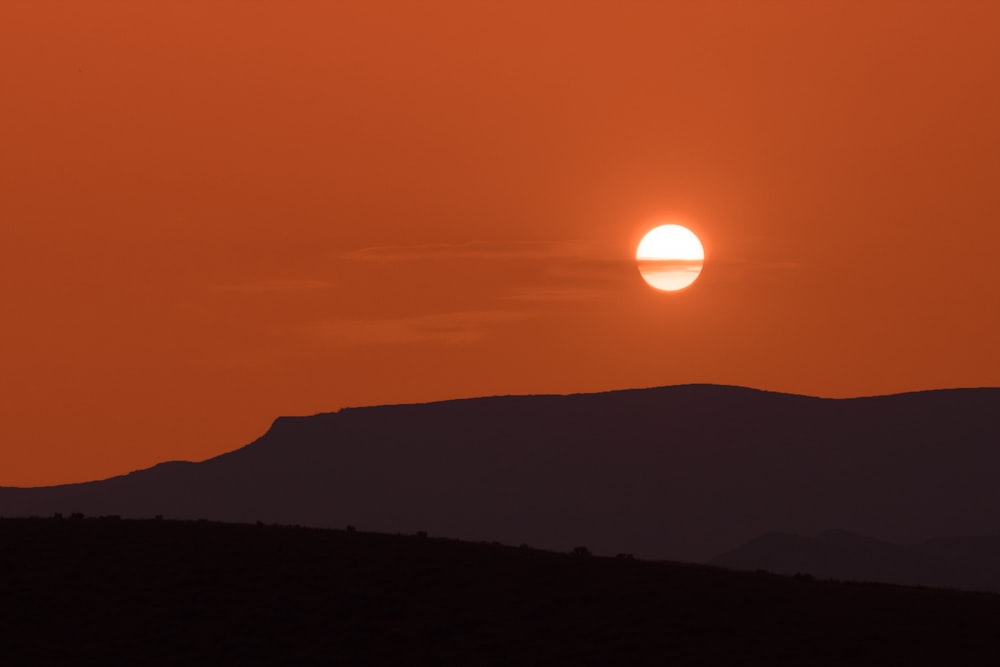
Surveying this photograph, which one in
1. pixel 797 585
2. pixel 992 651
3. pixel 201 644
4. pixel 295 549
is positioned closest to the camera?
pixel 992 651

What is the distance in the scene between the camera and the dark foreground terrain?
42.5 m

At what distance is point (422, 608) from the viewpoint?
46281 mm

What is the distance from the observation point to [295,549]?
5228 centimetres

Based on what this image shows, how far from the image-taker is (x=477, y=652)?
140ft

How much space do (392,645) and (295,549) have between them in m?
9.55

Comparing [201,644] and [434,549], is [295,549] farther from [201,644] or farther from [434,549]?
[201,644]

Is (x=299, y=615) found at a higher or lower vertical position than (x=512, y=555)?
lower

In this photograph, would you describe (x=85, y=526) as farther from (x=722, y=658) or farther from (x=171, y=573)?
(x=722, y=658)

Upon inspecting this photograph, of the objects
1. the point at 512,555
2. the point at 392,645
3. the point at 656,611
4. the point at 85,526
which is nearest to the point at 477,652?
the point at 392,645

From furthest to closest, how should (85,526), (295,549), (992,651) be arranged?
1. (85,526)
2. (295,549)
3. (992,651)

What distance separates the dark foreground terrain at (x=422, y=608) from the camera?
42500 mm

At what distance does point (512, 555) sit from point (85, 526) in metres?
14.7

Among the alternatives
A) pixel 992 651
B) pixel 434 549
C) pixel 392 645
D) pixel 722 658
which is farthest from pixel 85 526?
pixel 992 651

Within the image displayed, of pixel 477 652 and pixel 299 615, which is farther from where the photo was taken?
pixel 299 615
